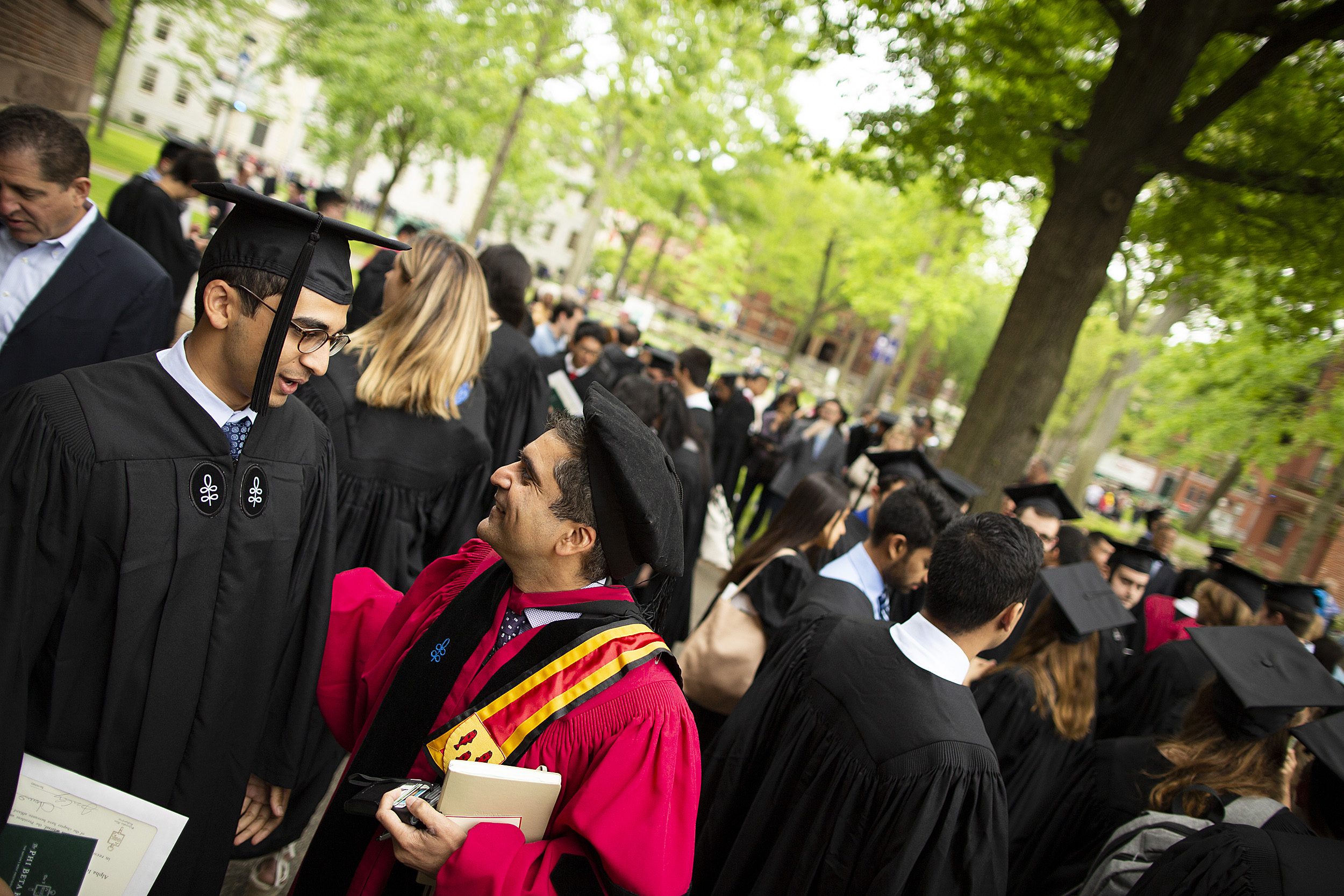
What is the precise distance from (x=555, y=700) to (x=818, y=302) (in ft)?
122

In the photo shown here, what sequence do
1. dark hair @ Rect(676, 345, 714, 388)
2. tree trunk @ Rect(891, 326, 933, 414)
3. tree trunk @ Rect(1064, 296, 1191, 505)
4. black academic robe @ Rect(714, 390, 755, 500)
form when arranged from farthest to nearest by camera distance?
tree trunk @ Rect(891, 326, 933, 414) → tree trunk @ Rect(1064, 296, 1191, 505) → black academic robe @ Rect(714, 390, 755, 500) → dark hair @ Rect(676, 345, 714, 388)

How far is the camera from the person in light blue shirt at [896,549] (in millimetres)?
3396

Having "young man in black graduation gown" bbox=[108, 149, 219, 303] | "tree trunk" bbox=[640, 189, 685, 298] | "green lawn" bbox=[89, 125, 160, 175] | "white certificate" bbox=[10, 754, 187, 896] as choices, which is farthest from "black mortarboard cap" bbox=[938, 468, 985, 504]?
"tree trunk" bbox=[640, 189, 685, 298]

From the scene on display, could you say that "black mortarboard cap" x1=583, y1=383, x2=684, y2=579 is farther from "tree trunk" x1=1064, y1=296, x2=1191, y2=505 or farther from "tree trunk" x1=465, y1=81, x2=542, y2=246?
"tree trunk" x1=1064, y1=296, x2=1191, y2=505

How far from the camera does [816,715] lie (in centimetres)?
248

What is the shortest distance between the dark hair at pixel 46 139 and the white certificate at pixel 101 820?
2.20m

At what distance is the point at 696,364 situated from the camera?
6633mm

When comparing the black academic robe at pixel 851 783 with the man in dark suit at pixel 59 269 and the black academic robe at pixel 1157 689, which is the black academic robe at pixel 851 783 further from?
the man in dark suit at pixel 59 269

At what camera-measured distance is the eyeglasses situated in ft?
5.86

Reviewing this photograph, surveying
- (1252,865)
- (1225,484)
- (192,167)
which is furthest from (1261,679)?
(1225,484)

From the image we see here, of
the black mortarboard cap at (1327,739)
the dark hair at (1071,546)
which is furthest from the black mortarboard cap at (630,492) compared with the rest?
the dark hair at (1071,546)

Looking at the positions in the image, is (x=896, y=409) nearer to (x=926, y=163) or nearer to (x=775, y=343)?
(x=926, y=163)

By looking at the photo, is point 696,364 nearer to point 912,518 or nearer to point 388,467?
point 912,518

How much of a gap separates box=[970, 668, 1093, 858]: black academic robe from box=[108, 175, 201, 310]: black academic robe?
5937 mm
